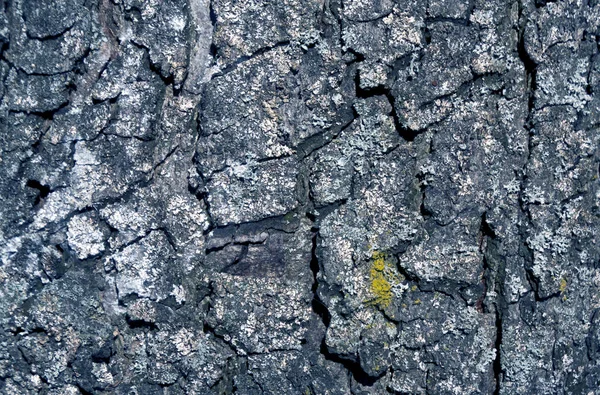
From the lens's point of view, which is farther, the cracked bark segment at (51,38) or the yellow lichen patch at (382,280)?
the yellow lichen patch at (382,280)

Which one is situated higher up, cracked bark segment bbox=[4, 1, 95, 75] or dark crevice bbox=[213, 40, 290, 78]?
dark crevice bbox=[213, 40, 290, 78]

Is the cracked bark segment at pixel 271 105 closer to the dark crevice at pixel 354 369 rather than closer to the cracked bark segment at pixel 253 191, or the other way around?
the cracked bark segment at pixel 253 191

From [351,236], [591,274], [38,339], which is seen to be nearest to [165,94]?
[351,236]

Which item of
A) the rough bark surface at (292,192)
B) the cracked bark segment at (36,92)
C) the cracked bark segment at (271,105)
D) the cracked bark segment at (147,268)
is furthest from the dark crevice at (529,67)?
the cracked bark segment at (36,92)

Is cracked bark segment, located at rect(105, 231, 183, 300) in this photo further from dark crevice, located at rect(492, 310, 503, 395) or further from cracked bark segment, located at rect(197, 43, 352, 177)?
Result: dark crevice, located at rect(492, 310, 503, 395)

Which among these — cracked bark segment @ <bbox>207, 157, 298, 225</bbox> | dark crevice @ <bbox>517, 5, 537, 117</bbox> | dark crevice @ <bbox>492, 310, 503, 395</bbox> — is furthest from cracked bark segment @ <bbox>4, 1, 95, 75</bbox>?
dark crevice @ <bbox>492, 310, 503, 395</bbox>

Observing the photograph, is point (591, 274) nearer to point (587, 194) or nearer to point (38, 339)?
point (587, 194)
